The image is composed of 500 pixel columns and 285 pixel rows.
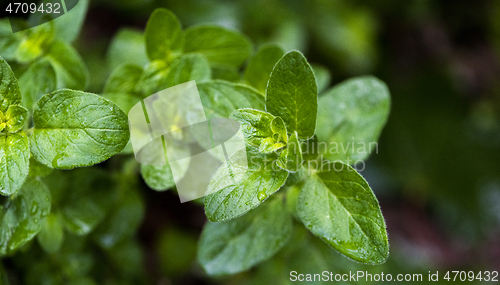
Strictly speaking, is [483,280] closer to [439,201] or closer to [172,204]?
[439,201]

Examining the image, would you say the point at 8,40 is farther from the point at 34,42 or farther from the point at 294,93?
the point at 294,93

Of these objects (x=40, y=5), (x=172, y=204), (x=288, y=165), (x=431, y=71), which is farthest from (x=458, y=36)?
(x=40, y=5)

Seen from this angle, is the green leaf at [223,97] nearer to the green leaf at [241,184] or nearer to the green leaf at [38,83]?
the green leaf at [241,184]

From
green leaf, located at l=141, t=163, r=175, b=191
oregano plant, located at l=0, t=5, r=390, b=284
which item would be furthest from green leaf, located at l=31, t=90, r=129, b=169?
green leaf, located at l=141, t=163, r=175, b=191

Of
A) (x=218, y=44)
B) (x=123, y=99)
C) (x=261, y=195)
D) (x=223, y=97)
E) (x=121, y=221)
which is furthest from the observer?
(x=121, y=221)

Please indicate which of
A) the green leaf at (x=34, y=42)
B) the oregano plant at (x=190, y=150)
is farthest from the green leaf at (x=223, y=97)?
the green leaf at (x=34, y=42)

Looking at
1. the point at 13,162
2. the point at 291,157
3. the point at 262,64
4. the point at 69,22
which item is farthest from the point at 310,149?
the point at 69,22
